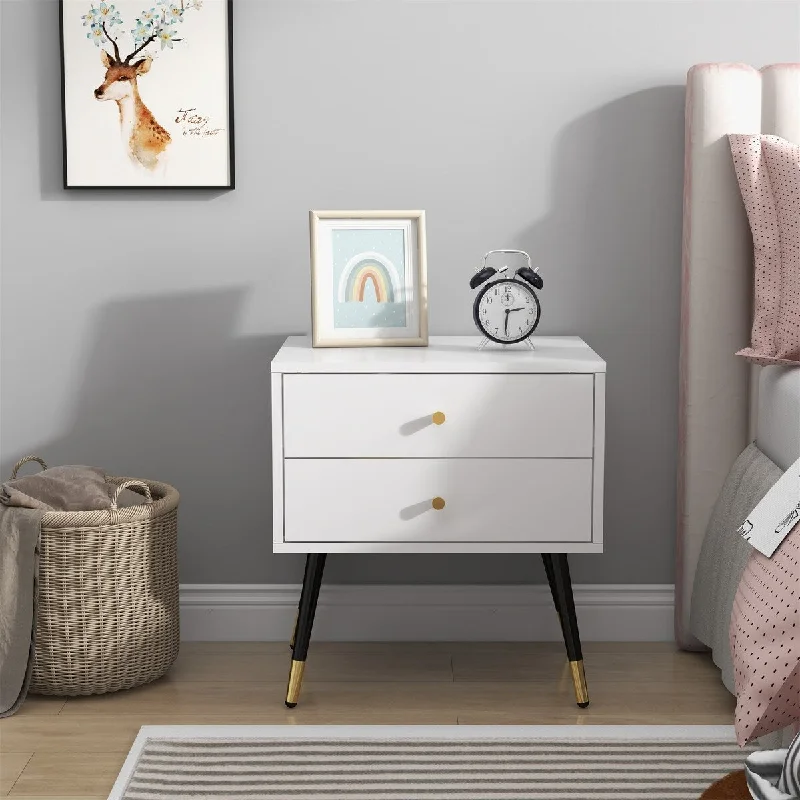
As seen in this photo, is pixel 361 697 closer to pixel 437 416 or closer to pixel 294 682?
pixel 294 682

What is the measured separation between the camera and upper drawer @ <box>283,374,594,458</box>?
2.11m

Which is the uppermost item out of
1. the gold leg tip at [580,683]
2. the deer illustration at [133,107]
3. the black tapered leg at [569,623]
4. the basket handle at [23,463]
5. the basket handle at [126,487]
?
the deer illustration at [133,107]

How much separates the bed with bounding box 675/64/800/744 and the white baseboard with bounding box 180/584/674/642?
0.41 feet

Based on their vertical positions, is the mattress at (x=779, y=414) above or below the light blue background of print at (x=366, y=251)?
below

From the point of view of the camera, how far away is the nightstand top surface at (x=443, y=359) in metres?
2.10

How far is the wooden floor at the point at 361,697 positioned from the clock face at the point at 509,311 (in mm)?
748

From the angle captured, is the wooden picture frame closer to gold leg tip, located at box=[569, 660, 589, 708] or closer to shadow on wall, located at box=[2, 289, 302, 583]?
shadow on wall, located at box=[2, 289, 302, 583]

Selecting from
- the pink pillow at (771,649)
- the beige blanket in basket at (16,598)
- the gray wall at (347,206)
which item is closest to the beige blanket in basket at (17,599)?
the beige blanket in basket at (16,598)

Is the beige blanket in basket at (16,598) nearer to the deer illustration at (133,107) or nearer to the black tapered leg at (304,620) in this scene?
the black tapered leg at (304,620)

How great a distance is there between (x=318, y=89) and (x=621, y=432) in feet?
3.48

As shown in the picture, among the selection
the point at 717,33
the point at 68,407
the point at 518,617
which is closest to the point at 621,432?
the point at 518,617

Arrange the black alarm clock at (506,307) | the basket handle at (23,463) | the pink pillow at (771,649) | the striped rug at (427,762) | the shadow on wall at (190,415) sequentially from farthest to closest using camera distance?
the shadow on wall at (190,415) < the basket handle at (23,463) < the black alarm clock at (506,307) < the striped rug at (427,762) < the pink pillow at (771,649)

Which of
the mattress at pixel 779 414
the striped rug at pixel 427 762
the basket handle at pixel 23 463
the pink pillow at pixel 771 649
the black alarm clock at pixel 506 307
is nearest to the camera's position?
the pink pillow at pixel 771 649

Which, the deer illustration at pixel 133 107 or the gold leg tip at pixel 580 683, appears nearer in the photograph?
the gold leg tip at pixel 580 683
